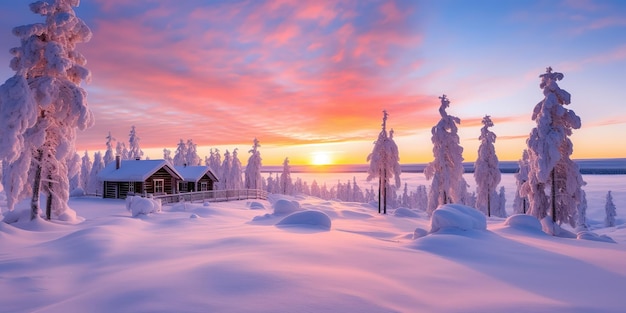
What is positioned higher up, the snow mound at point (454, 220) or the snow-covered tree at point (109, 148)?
the snow-covered tree at point (109, 148)

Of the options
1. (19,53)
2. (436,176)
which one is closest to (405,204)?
(436,176)

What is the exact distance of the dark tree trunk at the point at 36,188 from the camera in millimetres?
15438

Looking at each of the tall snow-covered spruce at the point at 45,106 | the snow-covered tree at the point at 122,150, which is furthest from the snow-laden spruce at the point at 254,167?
the tall snow-covered spruce at the point at 45,106

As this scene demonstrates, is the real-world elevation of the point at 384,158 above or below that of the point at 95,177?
above

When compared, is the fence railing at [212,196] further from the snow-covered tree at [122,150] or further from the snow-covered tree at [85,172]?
the snow-covered tree at [85,172]

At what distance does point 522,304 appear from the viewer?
5125 millimetres

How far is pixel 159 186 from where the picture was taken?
121 ft

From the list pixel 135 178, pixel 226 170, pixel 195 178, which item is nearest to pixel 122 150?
pixel 226 170

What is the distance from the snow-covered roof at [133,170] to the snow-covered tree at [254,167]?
2332cm

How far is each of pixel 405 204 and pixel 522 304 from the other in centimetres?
9805

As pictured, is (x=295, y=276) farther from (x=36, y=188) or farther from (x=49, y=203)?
(x=49, y=203)

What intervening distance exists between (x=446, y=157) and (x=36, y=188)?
2921 cm

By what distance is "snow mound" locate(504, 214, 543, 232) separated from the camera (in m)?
18.5

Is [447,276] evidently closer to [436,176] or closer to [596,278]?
[596,278]
